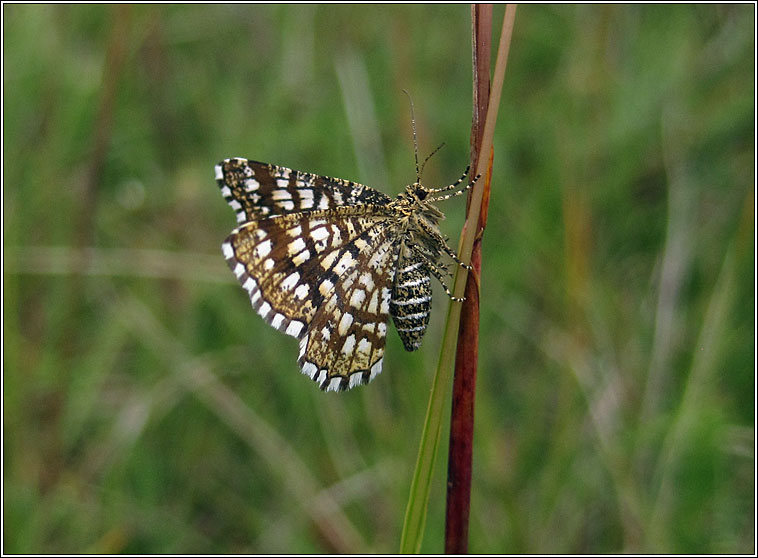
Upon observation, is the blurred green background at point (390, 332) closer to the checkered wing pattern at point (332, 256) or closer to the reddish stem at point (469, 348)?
the checkered wing pattern at point (332, 256)

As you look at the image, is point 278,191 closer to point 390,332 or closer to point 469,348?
point 469,348

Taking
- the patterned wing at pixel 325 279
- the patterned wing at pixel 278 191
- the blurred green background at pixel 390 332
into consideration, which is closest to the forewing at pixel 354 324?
the patterned wing at pixel 325 279

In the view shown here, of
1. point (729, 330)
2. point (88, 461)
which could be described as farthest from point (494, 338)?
point (88, 461)

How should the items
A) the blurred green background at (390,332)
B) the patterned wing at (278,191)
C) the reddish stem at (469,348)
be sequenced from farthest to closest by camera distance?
the blurred green background at (390,332)
the patterned wing at (278,191)
the reddish stem at (469,348)

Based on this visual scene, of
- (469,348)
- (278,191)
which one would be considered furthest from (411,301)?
(469,348)

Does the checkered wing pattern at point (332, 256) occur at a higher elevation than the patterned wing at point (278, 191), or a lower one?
lower

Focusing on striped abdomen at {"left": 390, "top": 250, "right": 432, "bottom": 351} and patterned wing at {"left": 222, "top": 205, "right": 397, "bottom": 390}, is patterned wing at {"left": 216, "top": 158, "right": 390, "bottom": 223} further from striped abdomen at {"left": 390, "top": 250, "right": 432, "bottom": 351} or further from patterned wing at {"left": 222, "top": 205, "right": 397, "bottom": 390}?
striped abdomen at {"left": 390, "top": 250, "right": 432, "bottom": 351}

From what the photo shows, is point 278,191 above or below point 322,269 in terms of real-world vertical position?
above
